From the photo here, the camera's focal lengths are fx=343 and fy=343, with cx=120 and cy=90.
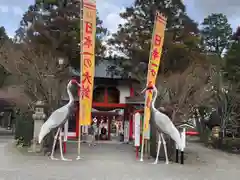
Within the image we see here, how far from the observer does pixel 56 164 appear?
1143 centimetres

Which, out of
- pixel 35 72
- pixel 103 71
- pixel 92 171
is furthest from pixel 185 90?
pixel 103 71

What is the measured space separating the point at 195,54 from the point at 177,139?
10.9m

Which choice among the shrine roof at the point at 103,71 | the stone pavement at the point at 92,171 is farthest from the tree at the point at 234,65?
the stone pavement at the point at 92,171

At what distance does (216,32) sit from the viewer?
160ft

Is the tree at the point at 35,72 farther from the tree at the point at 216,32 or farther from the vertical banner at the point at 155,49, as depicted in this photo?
the tree at the point at 216,32

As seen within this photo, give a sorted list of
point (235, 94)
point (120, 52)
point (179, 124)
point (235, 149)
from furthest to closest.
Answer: point (120, 52), point (235, 94), point (235, 149), point (179, 124)

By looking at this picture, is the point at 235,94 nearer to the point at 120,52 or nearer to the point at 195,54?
the point at 195,54

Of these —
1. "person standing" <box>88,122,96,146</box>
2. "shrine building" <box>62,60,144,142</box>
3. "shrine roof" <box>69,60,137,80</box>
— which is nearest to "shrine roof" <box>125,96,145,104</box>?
"shrine building" <box>62,60,144,142</box>

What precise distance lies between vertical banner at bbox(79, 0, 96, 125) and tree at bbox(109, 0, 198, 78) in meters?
8.82

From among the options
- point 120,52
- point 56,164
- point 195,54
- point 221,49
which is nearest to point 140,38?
point 120,52

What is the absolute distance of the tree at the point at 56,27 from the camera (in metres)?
→ 22.0

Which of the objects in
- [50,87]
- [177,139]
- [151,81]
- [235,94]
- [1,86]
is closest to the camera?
[177,139]

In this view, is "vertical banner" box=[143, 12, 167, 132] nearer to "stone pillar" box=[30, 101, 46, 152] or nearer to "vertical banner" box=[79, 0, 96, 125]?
"vertical banner" box=[79, 0, 96, 125]

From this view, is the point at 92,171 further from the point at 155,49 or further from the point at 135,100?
the point at 135,100
